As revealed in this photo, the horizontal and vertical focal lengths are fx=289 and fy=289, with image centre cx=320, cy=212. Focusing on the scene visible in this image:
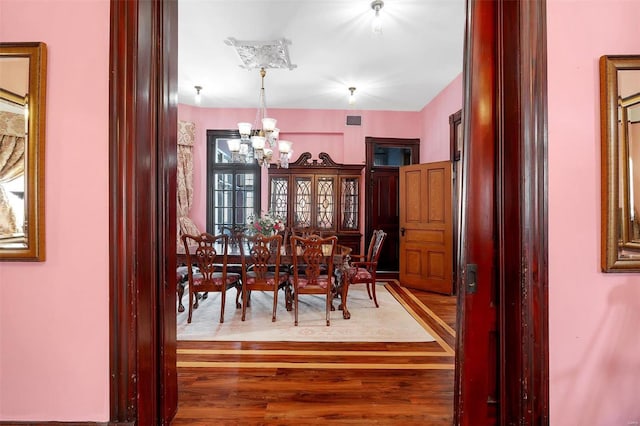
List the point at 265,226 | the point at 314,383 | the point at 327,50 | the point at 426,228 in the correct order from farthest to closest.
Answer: the point at 426,228 → the point at 265,226 → the point at 327,50 → the point at 314,383

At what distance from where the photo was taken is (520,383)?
1190 millimetres

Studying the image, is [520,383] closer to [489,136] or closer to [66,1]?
[489,136]

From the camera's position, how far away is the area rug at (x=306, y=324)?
2.84 m

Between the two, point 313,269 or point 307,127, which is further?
point 307,127

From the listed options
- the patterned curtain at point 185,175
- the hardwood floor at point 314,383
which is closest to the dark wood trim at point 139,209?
the hardwood floor at point 314,383

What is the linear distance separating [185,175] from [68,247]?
450 cm

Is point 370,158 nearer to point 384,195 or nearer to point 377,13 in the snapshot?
point 384,195

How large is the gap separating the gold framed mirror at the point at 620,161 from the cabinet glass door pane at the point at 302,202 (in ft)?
14.2

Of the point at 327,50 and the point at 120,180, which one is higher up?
the point at 327,50

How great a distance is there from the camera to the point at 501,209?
1245mm

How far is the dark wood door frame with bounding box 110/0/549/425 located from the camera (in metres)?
1.18

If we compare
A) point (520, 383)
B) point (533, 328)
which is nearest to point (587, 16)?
point (533, 328)

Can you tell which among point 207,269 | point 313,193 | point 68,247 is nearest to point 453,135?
point 313,193

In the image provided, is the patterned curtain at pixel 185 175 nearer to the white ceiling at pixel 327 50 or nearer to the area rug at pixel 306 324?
the white ceiling at pixel 327 50
